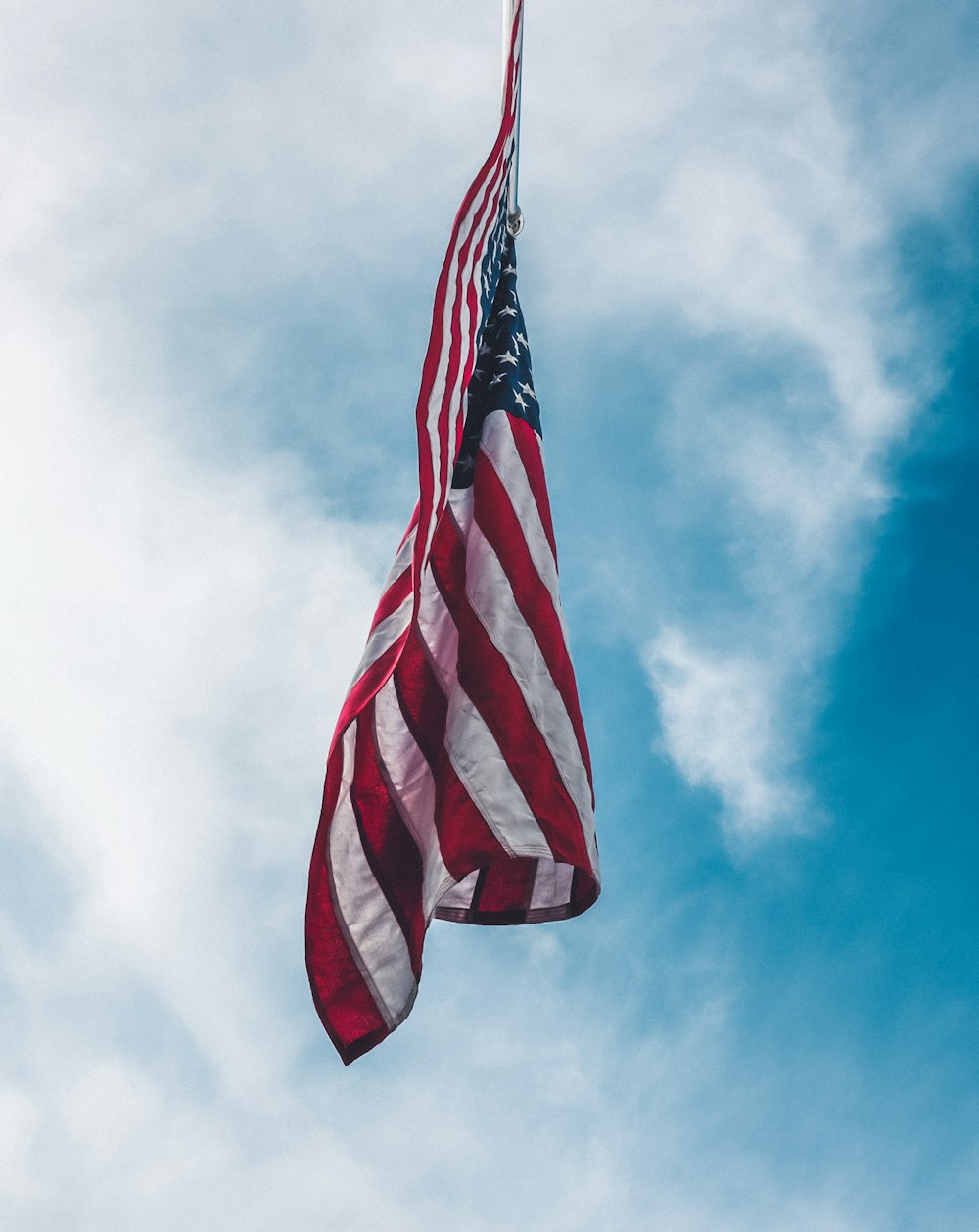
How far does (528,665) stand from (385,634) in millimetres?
1101

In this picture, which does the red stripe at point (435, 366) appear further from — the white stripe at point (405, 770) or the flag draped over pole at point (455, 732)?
the white stripe at point (405, 770)

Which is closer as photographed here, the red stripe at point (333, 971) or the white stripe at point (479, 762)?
the white stripe at point (479, 762)

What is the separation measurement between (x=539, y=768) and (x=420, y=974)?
1.43 metres

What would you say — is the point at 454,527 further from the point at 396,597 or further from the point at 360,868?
the point at 360,868

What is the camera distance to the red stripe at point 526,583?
7.32m

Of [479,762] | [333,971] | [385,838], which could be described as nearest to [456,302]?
[479,762]

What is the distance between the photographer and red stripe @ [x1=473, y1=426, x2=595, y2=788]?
7.32 m

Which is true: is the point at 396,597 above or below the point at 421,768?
above

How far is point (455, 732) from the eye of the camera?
715 cm

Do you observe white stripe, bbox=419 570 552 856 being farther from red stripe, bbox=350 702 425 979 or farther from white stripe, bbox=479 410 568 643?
white stripe, bbox=479 410 568 643

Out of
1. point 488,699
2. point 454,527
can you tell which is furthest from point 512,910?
point 454,527

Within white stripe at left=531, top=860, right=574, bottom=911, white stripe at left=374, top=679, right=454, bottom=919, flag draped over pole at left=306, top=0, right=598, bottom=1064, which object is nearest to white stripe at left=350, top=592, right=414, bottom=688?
flag draped over pole at left=306, top=0, right=598, bottom=1064

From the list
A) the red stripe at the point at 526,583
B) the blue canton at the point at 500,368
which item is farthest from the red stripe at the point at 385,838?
the blue canton at the point at 500,368

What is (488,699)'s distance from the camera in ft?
23.3
